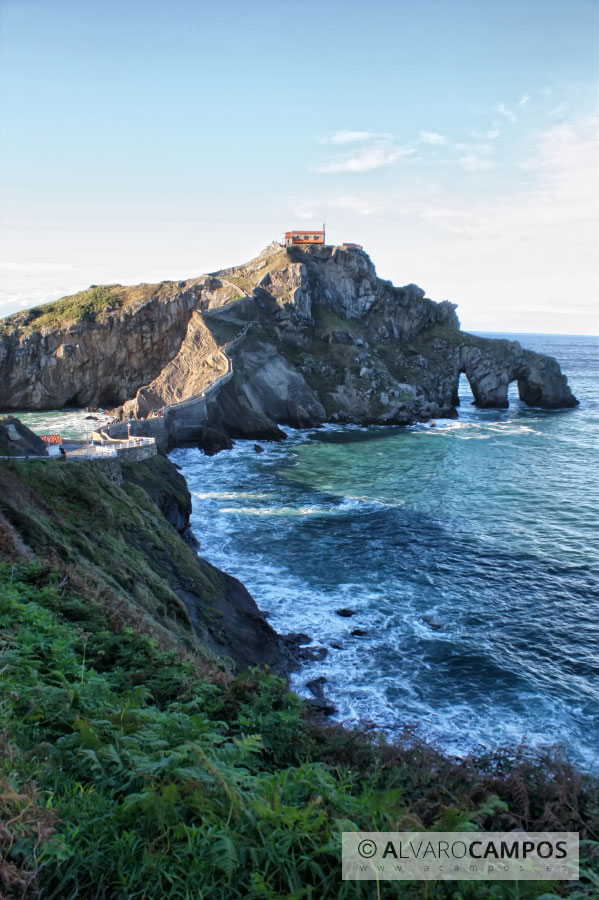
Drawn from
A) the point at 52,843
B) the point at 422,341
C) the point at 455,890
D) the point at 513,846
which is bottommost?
the point at 513,846

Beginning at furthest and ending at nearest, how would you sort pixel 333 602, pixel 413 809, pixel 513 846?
pixel 333 602 < pixel 413 809 < pixel 513 846

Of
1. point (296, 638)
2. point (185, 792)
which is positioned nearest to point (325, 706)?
point (296, 638)

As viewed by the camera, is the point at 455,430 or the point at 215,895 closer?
the point at 215,895

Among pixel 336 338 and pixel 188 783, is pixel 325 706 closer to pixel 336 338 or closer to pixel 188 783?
pixel 188 783

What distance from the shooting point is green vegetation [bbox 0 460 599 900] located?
3.91 m

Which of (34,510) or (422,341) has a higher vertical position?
(422,341)

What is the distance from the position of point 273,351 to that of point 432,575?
5356 cm

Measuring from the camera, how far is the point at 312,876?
3.96m

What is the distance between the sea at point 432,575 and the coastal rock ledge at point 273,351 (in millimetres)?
17096

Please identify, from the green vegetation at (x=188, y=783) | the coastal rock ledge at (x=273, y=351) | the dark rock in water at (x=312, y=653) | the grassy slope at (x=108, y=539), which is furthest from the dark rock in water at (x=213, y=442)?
the green vegetation at (x=188, y=783)

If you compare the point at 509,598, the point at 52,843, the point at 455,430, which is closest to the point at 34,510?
the point at 52,843

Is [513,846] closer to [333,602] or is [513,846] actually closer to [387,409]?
[333,602]

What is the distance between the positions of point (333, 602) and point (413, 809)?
66.1ft

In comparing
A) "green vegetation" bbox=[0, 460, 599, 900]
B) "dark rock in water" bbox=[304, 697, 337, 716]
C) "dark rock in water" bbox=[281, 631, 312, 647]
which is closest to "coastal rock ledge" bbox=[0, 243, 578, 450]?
"dark rock in water" bbox=[281, 631, 312, 647]
